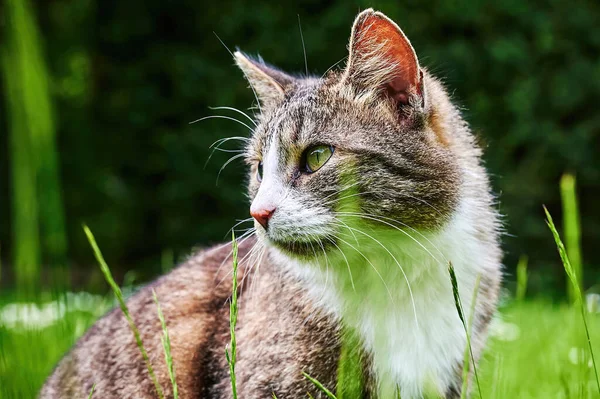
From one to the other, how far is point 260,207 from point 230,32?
5010 millimetres

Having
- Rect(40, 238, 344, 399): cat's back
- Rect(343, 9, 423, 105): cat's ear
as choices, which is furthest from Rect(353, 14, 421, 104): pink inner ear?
Rect(40, 238, 344, 399): cat's back

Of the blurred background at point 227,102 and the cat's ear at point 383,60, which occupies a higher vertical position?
the cat's ear at point 383,60

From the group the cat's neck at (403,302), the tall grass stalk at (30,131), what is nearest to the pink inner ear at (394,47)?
the cat's neck at (403,302)

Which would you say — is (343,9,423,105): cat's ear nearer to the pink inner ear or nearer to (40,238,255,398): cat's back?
the pink inner ear

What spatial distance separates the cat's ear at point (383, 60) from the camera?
1.78m

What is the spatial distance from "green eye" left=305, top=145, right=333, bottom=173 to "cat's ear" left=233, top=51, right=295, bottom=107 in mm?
417

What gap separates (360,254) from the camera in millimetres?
1786

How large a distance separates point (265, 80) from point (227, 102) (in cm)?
390

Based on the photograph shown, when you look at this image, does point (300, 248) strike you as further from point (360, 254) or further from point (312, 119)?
point (312, 119)

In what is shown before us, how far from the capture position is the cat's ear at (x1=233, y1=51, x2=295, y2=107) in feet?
7.45

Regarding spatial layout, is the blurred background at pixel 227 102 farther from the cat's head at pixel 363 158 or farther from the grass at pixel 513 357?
the cat's head at pixel 363 158

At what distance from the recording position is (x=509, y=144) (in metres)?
6.06

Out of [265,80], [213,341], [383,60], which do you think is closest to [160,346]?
[213,341]

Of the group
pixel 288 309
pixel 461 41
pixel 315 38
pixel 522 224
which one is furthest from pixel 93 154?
pixel 288 309
